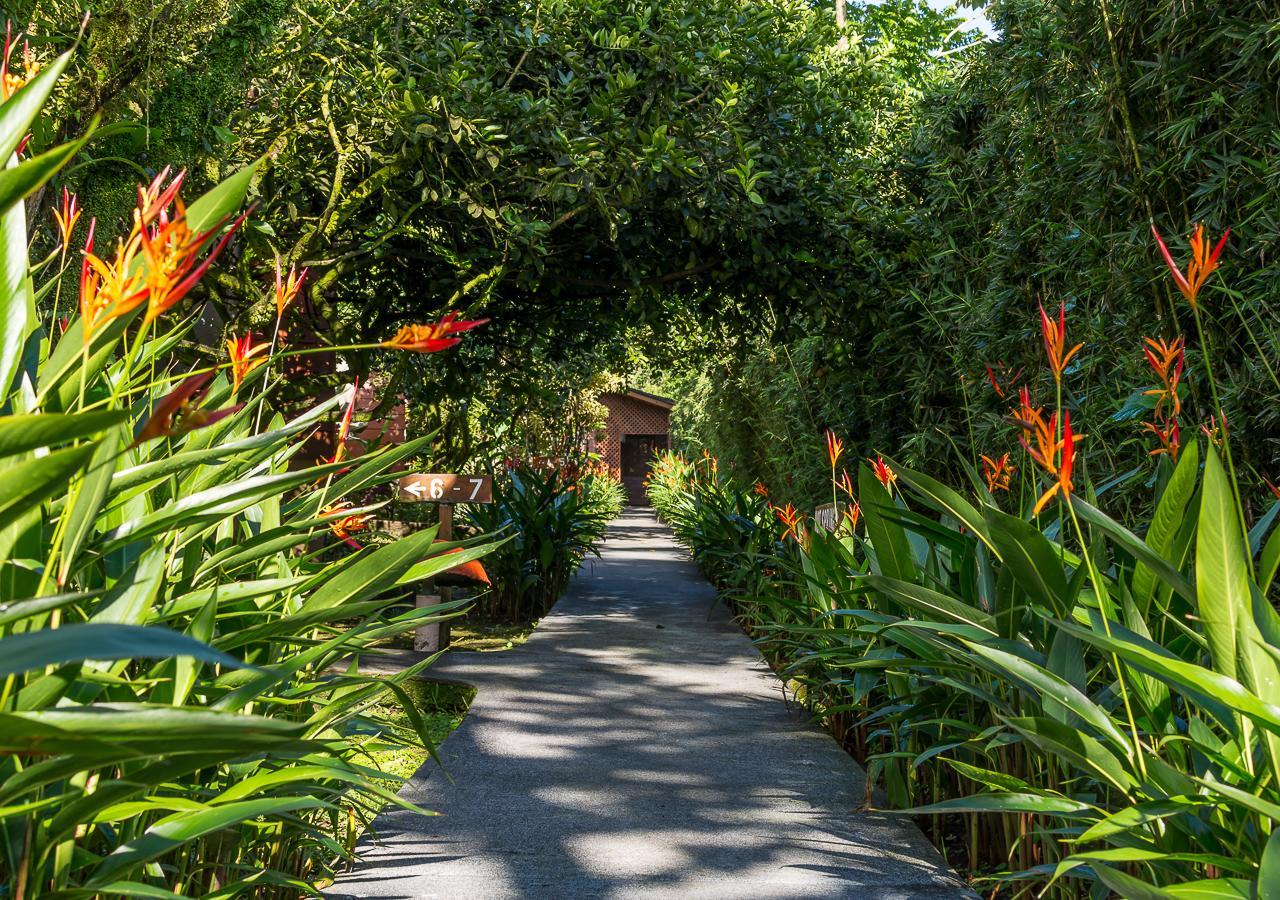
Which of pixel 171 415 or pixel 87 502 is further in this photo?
pixel 87 502

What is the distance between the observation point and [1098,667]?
2.20 metres

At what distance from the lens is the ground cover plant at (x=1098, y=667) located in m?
1.50

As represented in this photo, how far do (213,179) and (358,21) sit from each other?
52.7 inches

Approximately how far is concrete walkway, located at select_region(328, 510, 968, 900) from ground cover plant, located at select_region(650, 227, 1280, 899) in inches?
11.5

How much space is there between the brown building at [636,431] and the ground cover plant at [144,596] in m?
28.6

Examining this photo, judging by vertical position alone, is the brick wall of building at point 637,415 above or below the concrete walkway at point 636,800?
above

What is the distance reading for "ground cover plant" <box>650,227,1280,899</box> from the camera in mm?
1504

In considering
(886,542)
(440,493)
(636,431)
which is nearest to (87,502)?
(886,542)

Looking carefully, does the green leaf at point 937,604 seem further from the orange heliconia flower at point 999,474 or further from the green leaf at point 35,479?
the green leaf at point 35,479

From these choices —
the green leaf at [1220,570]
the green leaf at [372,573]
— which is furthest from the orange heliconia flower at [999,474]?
the green leaf at [372,573]

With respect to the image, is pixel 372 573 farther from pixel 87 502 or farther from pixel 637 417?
pixel 637 417

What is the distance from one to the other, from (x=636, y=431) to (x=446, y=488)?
26.7 metres

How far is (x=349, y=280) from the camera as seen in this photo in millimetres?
6219

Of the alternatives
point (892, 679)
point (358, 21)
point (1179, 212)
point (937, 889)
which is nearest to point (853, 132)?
point (358, 21)
